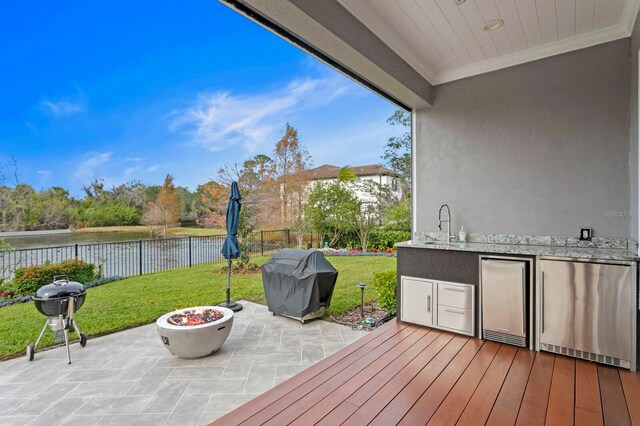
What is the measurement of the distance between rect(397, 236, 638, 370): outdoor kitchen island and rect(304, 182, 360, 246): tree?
20.7 feet

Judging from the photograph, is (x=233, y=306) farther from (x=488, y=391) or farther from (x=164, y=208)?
(x=164, y=208)

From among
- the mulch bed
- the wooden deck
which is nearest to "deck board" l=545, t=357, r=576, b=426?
the wooden deck

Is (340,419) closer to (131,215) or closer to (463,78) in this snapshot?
(463,78)

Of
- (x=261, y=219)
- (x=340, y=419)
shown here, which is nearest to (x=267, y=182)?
(x=261, y=219)

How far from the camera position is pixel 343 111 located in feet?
41.2

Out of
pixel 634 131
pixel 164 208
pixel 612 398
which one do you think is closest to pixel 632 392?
pixel 612 398

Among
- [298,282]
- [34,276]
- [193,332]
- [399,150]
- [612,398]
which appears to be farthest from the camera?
[399,150]

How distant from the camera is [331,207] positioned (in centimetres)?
1003

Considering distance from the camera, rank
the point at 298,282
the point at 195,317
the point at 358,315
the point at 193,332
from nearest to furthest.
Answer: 1. the point at 193,332
2. the point at 195,317
3. the point at 298,282
4. the point at 358,315

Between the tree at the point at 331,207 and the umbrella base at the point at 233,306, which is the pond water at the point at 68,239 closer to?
the umbrella base at the point at 233,306

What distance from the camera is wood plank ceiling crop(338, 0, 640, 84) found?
2.52m

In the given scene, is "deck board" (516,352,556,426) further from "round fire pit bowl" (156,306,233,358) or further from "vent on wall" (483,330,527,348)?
"round fire pit bowl" (156,306,233,358)

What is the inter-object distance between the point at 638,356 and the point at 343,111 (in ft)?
37.6

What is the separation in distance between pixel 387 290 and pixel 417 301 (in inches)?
35.9
